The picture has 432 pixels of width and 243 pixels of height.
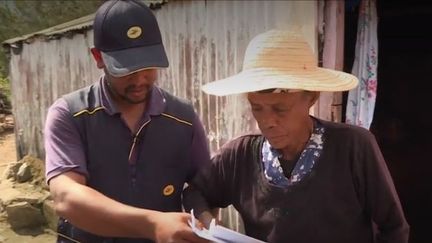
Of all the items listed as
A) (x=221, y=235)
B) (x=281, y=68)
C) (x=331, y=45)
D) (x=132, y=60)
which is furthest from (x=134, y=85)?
(x=331, y=45)

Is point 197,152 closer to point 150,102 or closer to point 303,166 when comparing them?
point 150,102

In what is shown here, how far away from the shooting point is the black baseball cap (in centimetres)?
220

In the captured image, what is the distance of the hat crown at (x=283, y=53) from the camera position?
6.91 ft

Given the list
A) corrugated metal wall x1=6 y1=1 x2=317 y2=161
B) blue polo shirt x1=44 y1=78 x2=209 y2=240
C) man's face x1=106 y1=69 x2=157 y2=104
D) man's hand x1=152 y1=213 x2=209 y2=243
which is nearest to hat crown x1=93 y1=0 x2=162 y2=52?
man's face x1=106 y1=69 x2=157 y2=104

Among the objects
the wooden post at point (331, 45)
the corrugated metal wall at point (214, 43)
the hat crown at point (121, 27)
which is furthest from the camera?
the corrugated metal wall at point (214, 43)

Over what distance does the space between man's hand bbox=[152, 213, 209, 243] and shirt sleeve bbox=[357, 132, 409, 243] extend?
62 centimetres

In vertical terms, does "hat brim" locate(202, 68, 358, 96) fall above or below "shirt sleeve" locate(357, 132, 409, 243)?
above

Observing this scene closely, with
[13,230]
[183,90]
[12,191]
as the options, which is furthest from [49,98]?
[183,90]

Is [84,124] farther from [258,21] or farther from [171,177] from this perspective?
[258,21]

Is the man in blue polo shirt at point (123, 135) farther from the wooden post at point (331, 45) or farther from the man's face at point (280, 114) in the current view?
the wooden post at point (331, 45)

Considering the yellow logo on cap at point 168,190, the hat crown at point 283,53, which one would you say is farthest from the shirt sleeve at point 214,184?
the hat crown at point 283,53

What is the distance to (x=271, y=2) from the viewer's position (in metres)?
4.47

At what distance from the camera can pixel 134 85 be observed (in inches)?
88.8

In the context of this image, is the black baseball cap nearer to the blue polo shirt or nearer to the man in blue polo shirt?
the man in blue polo shirt
